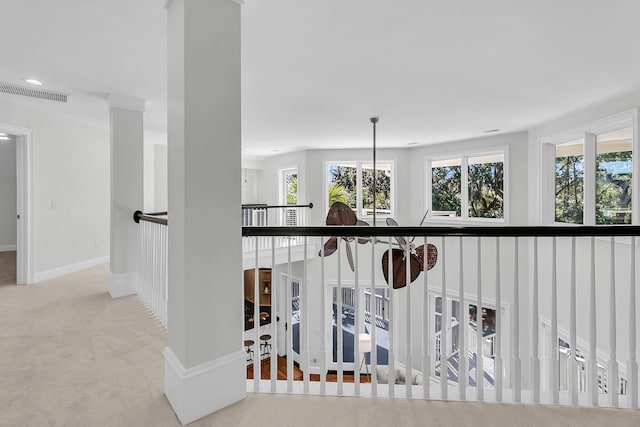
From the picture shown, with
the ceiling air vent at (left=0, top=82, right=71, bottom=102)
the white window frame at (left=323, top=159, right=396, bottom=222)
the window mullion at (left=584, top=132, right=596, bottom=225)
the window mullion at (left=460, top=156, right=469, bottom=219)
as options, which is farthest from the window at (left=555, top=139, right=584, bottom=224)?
the ceiling air vent at (left=0, top=82, right=71, bottom=102)

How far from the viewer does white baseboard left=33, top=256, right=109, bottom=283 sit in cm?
417

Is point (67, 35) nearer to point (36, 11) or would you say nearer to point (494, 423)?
point (36, 11)

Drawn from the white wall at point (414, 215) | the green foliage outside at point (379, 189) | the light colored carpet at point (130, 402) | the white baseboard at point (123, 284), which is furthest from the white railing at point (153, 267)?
the green foliage outside at point (379, 189)

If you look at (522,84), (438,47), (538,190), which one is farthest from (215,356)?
(538,190)

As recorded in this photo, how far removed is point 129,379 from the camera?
1.92m

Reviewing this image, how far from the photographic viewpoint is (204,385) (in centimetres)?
157

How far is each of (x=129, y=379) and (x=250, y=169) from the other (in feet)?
23.2

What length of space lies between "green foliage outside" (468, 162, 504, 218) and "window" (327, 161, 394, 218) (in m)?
1.73

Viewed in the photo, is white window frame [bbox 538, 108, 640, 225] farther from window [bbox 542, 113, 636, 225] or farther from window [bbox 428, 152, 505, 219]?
window [bbox 428, 152, 505, 219]

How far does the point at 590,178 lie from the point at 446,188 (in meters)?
2.64

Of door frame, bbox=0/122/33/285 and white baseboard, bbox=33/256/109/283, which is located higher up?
door frame, bbox=0/122/33/285

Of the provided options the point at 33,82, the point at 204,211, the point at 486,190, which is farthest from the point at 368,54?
the point at 486,190

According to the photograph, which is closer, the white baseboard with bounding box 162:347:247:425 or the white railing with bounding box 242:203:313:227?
the white baseboard with bounding box 162:347:247:425

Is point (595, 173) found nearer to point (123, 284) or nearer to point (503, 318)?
point (503, 318)
